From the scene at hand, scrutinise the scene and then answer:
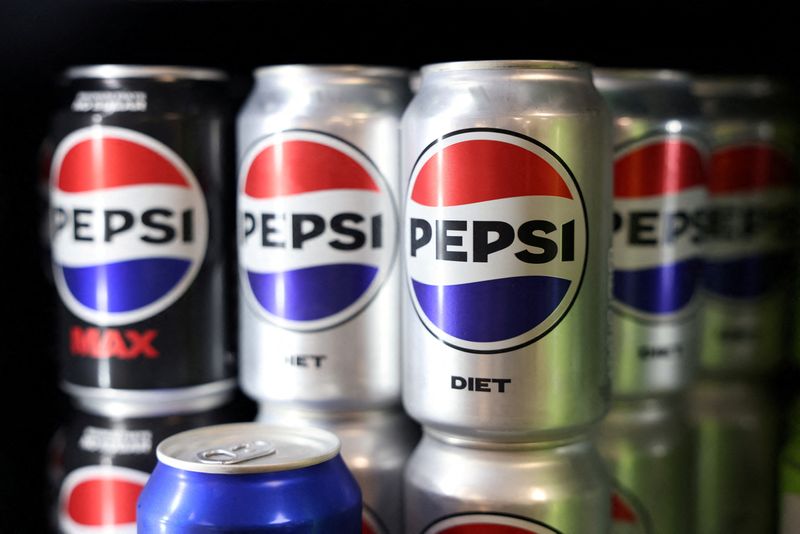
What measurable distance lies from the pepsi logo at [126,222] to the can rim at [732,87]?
0.60m

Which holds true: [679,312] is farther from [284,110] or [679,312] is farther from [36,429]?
[36,429]

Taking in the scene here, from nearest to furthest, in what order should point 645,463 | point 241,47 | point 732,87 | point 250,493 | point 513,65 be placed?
point 250,493, point 513,65, point 645,463, point 732,87, point 241,47

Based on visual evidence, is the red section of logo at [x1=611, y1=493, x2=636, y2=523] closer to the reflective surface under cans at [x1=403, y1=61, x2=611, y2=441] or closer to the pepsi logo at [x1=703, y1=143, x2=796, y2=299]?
the reflective surface under cans at [x1=403, y1=61, x2=611, y2=441]

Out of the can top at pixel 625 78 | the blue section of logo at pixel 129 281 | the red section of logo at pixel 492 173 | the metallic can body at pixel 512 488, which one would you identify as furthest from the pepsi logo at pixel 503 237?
the blue section of logo at pixel 129 281

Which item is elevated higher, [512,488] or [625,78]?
[625,78]

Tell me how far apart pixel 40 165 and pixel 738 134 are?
85 cm

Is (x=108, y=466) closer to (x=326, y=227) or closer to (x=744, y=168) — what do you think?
(x=326, y=227)

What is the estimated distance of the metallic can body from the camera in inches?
36.8

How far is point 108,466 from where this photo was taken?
43.8 inches

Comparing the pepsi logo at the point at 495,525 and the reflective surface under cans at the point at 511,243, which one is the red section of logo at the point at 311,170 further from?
the pepsi logo at the point at 495,525

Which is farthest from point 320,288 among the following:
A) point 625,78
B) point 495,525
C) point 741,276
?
point 741,276

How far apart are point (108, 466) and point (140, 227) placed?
262 mm

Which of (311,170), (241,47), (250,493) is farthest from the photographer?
(241,47)

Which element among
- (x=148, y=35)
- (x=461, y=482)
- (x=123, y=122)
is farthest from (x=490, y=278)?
(x=148, y=35)
